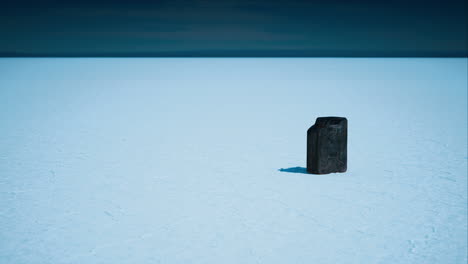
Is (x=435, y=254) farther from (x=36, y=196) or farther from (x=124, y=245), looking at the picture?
(x=36, y=196)

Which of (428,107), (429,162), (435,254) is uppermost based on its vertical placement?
(428,107)

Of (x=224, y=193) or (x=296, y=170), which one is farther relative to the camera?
(x=296, y=170)

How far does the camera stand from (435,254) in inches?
98.3

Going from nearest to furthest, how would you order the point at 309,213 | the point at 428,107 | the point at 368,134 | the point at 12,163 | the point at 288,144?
the point at 309,213 < the point at 12,163 < the point at 288,144 < the point at 368,134 < the point at 428,107

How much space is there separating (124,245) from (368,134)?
13.6ft

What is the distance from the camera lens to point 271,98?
1072 cm

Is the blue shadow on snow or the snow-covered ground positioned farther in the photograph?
the blue shadow on snow

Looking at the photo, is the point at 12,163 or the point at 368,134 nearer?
the point at 12,163

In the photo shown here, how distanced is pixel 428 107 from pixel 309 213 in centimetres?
663

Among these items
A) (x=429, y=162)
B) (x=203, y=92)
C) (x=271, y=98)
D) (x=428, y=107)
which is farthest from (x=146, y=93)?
(x=429, y=162)

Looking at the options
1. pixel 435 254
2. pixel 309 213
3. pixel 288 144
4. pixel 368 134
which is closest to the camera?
pixel 435 254

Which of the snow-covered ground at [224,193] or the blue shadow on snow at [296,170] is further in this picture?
the blue shadow on snow at [296,170]

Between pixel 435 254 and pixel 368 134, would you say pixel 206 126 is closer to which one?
pixel 368 134

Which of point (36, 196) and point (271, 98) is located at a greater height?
point (271, 98)
